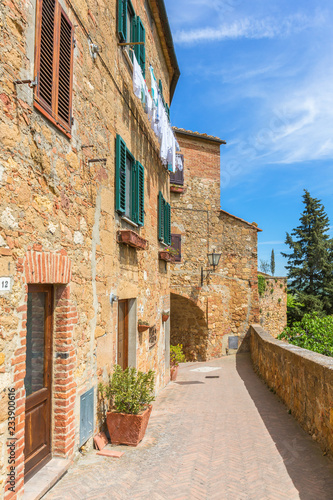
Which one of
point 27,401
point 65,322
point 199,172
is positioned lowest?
point 27,401

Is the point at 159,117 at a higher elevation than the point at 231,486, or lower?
higher

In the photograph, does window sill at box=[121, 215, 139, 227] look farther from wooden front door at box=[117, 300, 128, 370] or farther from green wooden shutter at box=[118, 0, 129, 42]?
green wooden shutter at box=[118, 0, 129, 42]

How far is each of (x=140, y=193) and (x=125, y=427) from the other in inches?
153

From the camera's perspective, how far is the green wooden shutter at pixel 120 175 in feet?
18.3

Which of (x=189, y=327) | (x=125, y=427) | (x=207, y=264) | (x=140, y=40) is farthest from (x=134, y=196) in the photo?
(x=189, y=327)

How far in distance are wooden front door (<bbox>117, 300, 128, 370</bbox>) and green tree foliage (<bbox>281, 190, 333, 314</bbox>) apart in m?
21.1

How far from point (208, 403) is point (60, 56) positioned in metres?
6.42

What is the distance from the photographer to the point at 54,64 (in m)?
3.64

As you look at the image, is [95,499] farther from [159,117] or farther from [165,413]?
[159,117]

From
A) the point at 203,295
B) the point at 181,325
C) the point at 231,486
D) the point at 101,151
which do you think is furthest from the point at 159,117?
the point at 181,325

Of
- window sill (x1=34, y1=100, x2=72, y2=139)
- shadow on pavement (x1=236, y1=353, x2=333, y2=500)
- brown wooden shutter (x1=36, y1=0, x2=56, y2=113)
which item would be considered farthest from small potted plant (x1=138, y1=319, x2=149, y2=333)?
brown wooden shutter (x1=36, y1=0, x2=56, y2=113)

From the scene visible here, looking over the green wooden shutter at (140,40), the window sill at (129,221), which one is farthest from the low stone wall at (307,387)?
the green wooden shutter at (140,40)

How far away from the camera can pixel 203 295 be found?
48.2 ft

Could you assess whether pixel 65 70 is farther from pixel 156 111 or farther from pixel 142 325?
pixel 142 325
